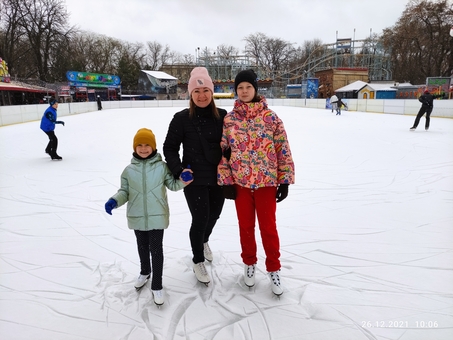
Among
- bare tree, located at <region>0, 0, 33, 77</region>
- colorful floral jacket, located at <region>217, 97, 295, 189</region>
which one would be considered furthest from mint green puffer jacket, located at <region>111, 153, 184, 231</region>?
bare tree, located at <region>0, 0, 33, 77</region>

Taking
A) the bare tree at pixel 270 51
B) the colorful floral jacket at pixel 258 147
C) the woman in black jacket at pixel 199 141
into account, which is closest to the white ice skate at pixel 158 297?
the woman in black jacket at pixel 199 141

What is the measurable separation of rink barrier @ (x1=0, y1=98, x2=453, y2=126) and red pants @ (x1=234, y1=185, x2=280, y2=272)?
51.1 ft

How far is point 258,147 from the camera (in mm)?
1976

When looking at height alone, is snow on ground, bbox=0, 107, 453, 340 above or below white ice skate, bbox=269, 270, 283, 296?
below

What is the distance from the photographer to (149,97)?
43000 millimetres

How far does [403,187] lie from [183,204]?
10.8 ft

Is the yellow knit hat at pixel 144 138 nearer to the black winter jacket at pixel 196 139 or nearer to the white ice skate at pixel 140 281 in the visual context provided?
the black winter jacket at pixel 196 139

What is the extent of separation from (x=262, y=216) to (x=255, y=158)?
0.39 meters

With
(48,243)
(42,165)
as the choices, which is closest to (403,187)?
(48,243)

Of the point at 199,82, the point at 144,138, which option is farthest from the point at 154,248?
the point at 199,82

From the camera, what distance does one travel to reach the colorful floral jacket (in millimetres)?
1975

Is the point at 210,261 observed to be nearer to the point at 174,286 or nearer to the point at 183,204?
the point at 174,286

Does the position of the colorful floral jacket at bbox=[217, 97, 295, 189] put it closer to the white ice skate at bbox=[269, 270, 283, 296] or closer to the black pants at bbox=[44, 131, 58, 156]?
the white ice skate at bbox=[269, 270, 283, 296]

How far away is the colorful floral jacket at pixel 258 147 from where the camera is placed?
197 centimetres
